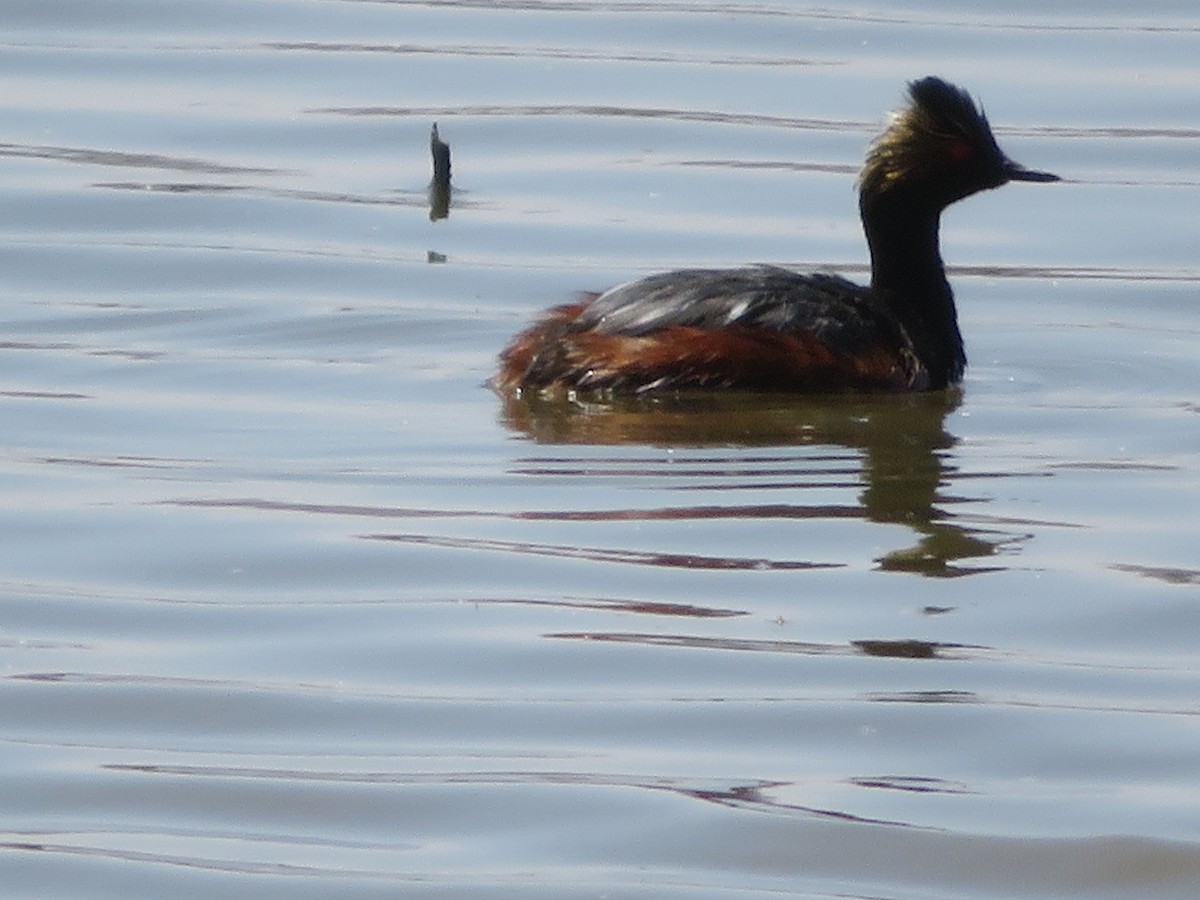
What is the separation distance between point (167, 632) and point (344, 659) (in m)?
0.47

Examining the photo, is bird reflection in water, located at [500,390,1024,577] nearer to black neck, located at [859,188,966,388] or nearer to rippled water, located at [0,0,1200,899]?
rippled water, located at [0,0,1200,899]

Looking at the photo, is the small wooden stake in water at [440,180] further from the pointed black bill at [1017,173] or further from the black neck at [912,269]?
the pointed black bill at [1017,173]

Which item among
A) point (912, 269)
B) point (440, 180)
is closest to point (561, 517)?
point (912, 269)

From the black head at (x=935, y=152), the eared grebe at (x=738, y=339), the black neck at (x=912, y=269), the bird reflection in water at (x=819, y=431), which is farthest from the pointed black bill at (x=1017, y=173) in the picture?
the bird reflection in water at (x=819, y=431)

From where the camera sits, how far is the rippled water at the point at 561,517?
18.8 ft

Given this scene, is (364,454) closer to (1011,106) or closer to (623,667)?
(623,667)

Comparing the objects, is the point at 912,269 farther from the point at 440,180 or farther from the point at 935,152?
the point at 440,180

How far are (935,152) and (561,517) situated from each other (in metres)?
3.39

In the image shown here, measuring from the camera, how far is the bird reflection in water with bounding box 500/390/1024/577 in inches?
325

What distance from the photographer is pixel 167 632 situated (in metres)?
6.92

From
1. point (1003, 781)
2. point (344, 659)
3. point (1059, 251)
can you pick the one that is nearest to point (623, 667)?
point (344, 659)

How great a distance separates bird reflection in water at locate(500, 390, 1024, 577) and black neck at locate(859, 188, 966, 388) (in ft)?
1.06

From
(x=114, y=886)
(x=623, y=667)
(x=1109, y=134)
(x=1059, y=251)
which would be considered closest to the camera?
(x=114, y=886)

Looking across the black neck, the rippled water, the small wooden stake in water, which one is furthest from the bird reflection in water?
the small wooden stake in water
